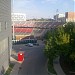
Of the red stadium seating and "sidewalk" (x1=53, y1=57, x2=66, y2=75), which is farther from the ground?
the red stadium seating

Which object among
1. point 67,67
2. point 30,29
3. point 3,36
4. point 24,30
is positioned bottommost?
point 67,67

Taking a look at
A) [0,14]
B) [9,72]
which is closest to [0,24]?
[0,14]

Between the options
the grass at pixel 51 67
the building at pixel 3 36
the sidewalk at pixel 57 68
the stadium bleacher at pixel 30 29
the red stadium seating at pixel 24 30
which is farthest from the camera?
the red stadium seating at pixel 24 30

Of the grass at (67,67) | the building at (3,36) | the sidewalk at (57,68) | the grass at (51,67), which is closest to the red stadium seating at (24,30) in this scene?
the sidewalk at (57,68)

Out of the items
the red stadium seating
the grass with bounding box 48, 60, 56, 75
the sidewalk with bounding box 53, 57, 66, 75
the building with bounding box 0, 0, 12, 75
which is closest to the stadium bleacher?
the red stadium seating

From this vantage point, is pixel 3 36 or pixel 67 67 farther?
pixel 67 67

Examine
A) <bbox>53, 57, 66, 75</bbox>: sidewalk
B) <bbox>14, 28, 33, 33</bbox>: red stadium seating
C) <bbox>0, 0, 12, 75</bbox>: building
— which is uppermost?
<bbox>0, 0, 12, 75</bbox>: building

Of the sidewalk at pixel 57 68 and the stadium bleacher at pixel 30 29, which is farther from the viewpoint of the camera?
the stadium bleacher at pixel 30 29

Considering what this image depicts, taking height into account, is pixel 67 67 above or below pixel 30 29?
below

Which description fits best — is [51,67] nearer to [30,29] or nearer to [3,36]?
[3,36]

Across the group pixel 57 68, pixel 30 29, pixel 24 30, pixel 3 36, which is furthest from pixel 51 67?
pixel 30 29

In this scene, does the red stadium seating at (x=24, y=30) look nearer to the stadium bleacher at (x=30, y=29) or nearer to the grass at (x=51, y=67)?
the stadium bleacher at (x=30, y=29)

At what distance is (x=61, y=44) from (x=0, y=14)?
12.0 m

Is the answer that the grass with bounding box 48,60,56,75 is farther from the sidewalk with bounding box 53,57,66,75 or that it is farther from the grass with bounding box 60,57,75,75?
the grass with bounding box 60,57,75,75
